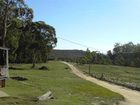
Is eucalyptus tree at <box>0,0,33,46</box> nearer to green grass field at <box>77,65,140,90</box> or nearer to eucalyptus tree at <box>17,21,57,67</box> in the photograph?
green grass field at <box>77,65,140,90</box>

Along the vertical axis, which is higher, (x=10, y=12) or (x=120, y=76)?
(x=10, y=12)

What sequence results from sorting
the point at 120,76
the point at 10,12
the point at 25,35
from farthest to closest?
1. the point at 25,35
2. the point at 120,76
3. the point at 10,12

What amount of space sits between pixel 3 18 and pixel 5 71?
73.7 feet

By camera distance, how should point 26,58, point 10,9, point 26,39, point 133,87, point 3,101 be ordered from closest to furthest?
point 3,101 → point 133,87 → point 10,9 → point 26,39 → point 26,58

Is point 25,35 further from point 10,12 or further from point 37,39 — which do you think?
point 10,12

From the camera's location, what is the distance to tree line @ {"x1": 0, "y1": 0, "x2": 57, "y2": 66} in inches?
2138

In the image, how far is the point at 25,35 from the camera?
89.1 m

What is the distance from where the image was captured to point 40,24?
91.3 m

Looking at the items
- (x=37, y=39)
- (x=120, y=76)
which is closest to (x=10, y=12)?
(x=120, y=76)

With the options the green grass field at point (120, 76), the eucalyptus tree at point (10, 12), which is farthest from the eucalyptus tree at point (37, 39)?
the eucalyptus tree at point (10, 12)

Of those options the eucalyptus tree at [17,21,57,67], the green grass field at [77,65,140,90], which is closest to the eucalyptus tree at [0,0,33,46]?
the green grass field at [77,65,140,90]

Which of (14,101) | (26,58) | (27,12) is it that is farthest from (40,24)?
(14,101)

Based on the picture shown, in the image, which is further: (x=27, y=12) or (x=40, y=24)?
(x=40, y=24)

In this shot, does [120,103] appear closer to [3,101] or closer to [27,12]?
[3,101]
